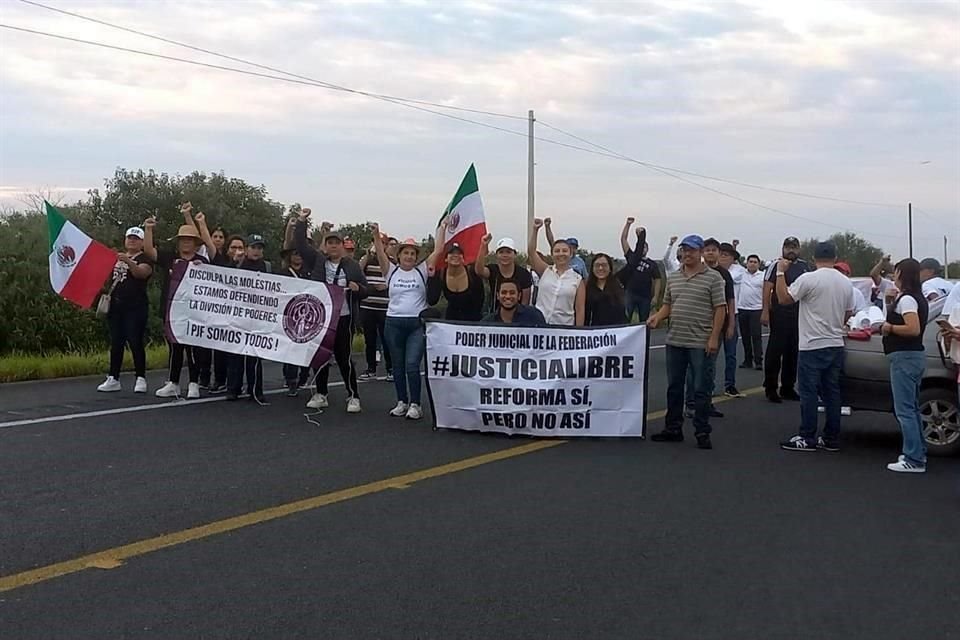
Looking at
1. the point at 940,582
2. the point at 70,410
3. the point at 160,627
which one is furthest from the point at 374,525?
the point at 70,410

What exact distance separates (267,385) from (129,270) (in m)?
2.21

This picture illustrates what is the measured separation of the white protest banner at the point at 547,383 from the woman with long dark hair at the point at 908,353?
7.00 ft

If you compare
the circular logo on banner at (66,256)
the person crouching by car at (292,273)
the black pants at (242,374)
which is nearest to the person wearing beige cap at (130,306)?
the circular logo on banner at (66,256)

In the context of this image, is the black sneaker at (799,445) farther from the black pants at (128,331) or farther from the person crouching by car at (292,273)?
the black pants at (128,331)

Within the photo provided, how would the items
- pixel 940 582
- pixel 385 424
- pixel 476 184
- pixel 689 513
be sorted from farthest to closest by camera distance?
1. pixel 476 184
2. pixel 385 424
3. pixel 689 513
4. pixel 940 582

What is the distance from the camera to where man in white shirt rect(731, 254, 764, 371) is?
15.6 metres

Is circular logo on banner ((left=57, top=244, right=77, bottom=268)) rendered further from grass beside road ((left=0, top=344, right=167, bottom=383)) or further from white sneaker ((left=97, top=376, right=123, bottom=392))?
grass beside road ((left=0, top=344, right=167, bottom=383))

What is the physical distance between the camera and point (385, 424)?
10133mm

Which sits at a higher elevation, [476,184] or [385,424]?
[476,184]

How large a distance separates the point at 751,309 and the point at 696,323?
22.0ft

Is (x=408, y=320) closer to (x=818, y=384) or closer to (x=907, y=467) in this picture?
(x=818, y=384)

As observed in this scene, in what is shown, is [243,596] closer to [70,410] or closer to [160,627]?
[160,627]

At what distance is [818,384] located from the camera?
922 centimetres

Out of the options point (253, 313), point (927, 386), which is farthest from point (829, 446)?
point (253, 313)
